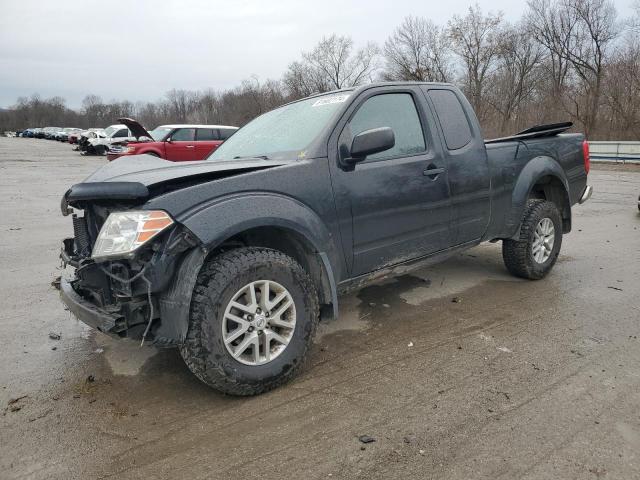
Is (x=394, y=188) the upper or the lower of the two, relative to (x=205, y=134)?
lower

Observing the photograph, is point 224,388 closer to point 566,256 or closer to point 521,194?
point 521,194

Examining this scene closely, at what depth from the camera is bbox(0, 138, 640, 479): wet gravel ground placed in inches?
88.7

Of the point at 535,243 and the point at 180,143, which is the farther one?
the point at 180,143

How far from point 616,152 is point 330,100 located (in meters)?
24.5

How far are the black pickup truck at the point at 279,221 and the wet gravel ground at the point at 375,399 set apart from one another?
0.36 metres

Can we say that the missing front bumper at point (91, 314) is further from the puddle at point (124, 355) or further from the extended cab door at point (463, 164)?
the extended cab door at point (463, 164)

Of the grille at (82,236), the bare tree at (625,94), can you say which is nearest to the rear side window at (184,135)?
the grille at (82,236)

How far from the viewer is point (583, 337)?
11.6 ft

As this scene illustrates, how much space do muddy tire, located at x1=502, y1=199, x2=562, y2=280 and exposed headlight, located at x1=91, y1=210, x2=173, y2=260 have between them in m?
3.57

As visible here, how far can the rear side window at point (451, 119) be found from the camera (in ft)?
13.1

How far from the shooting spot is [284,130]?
3.69 m

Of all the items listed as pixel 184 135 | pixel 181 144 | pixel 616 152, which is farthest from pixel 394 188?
pixel 616 152

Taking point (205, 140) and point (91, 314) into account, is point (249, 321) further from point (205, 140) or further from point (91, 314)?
point (205, 140)

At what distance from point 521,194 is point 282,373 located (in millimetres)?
3004
